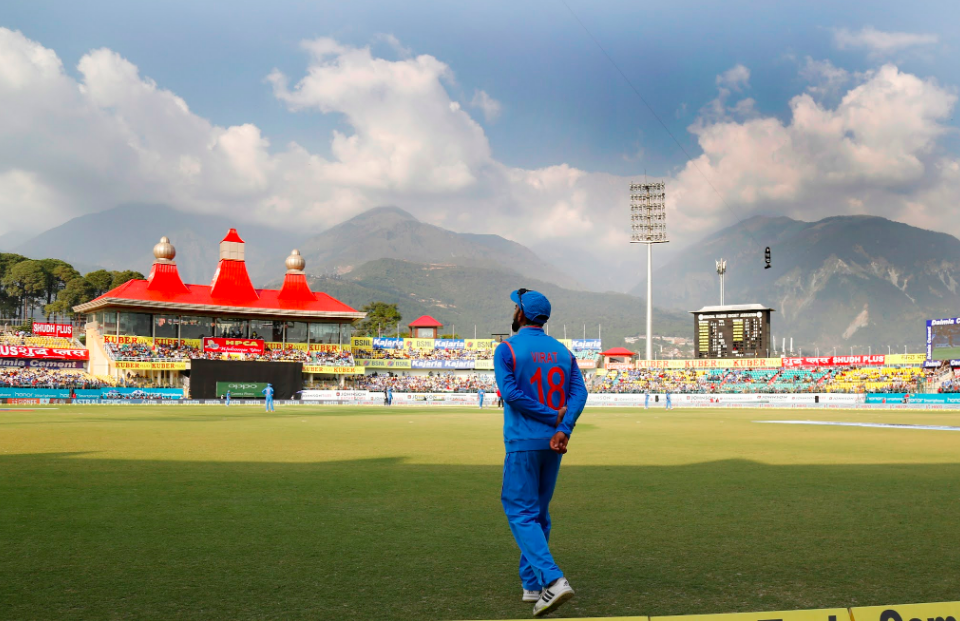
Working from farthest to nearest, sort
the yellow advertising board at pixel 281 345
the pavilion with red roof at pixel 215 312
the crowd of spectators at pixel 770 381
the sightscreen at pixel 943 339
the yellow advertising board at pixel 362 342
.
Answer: the yellow advertising board at pixel 362 342 → the yellow advertising board at pixel 281 345 → the pavilion with red roof at pixel 215 312 → the crowd of spectators at pixel 770 381 → the sightscreen at pixel 943 339

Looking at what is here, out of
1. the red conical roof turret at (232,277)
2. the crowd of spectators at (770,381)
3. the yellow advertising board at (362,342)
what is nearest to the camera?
the crowd of spectators at (770,381)

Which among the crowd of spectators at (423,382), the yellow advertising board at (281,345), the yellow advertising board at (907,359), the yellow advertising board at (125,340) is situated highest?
the yellow advertising board at (125,340)

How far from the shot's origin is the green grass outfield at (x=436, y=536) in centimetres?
493

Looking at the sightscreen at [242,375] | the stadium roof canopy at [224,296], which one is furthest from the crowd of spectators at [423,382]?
the sightscreen at [242,375]

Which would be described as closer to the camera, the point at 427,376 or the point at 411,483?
the point at 411,483

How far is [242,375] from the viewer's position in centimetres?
5644

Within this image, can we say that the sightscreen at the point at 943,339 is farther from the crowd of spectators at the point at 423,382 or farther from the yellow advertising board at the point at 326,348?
the yellow advertising board at the point at 326,348

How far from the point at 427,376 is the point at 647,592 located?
74876 millimetres

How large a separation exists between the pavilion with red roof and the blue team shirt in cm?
6481

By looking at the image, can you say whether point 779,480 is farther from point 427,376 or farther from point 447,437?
point 427,376

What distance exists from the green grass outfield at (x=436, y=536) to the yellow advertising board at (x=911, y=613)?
32.1 inches

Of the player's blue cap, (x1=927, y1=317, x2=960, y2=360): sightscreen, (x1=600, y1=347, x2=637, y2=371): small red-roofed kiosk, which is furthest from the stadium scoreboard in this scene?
the player's blue cap

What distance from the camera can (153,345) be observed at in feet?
217

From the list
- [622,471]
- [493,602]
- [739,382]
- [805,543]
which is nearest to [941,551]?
[805,543]
